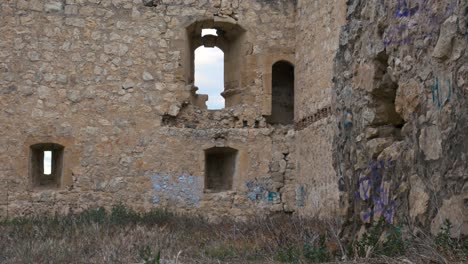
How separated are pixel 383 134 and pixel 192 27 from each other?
7.97m

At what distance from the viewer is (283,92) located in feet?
43.1

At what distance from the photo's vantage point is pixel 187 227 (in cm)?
947

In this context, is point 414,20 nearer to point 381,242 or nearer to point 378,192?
point 378,192

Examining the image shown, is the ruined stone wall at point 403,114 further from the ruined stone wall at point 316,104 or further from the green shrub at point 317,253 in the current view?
the ruined stone wall at point 316,104

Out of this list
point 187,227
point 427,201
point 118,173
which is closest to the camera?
point 427,201

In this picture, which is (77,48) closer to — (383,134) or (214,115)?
(214,115)

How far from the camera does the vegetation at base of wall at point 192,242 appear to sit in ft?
14.0

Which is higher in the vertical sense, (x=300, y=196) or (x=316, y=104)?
(x=316, y=104)

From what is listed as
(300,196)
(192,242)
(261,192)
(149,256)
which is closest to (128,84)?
(261,192)

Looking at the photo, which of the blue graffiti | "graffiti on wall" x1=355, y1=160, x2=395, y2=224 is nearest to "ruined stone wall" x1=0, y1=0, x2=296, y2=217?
"graffiti on wall" x1=355, y1=160, x2=395, y2=224

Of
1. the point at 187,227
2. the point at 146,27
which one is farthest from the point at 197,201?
the point at 146,27

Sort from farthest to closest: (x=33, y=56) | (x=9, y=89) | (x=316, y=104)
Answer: (x=33, y=56), (x=9, y=89), (x=316, y=104)

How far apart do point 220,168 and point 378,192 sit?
8.09 metres

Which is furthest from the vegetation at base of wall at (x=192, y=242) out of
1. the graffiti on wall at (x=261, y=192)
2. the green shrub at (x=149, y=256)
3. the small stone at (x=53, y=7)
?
the small stone at (x=53, y=7)
